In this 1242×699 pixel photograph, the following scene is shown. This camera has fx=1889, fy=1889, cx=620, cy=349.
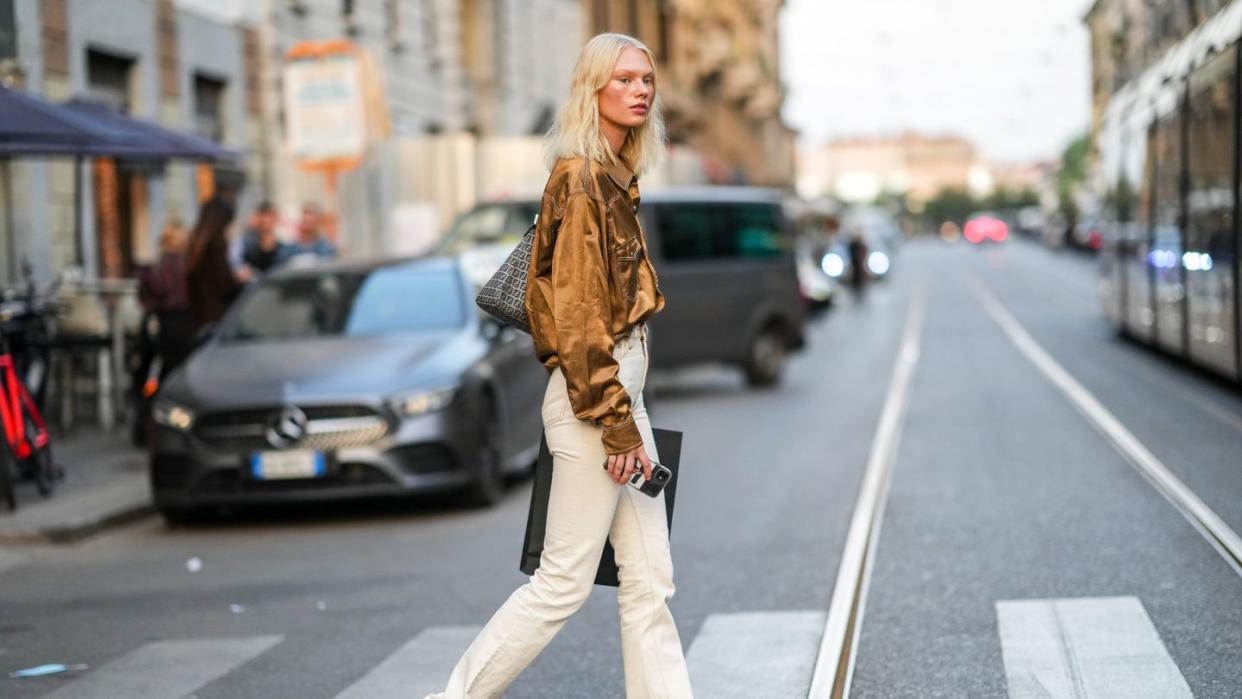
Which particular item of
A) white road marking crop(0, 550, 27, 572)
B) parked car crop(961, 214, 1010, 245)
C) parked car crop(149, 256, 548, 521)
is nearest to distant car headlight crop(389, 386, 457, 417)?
parked car crop(149, 256, 548, 521)

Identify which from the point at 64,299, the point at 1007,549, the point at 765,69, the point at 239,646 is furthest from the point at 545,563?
the point at 765,69

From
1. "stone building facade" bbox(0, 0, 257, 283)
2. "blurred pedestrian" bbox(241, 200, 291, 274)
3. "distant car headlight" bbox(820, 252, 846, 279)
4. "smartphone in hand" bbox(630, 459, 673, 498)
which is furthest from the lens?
"distant car headlight" bbox(820, 252, 846, 279)

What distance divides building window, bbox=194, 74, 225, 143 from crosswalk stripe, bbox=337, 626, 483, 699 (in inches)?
603

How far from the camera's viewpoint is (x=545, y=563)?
461 cm

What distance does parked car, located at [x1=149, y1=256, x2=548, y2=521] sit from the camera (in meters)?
10.3

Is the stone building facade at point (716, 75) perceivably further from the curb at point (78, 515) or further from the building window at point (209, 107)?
the curb at point (78, 515)

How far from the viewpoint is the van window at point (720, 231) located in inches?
714

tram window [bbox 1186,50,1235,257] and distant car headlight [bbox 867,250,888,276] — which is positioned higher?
tram window [bbox 1186,50,1235,257]

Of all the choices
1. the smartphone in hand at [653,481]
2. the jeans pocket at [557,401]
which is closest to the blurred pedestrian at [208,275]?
the jeans pocket at [557,401]

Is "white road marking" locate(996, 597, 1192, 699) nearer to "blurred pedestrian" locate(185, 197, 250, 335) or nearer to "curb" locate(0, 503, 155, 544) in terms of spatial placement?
"curb" locate(0, 503, 155, 544)

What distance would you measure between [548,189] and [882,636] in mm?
2687

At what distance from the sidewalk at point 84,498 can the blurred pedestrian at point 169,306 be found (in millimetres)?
771

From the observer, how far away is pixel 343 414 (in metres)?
10.4

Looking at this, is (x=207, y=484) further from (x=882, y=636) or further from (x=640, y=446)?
(x=640, y=446)
